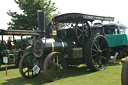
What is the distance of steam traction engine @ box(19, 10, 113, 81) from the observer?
5.86 metres

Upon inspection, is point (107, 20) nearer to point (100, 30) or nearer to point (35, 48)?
point (100, 30)

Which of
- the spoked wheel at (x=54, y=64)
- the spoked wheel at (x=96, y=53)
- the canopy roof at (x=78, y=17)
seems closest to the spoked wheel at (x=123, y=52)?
the spoked wheel at (x=96, y=53)

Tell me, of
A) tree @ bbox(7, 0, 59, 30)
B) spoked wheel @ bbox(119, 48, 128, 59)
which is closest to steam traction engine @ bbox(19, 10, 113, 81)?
spoked wheel @ bbox(119, 48, 128, 59)

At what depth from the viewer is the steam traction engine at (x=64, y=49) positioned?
19.2 feet

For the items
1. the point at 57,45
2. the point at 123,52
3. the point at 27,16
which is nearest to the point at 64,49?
the point at 57,45

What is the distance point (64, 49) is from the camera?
6.49 m

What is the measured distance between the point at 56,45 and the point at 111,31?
6.52 m

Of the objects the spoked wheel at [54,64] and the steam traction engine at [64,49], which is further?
the steam traction engine at [64,49]

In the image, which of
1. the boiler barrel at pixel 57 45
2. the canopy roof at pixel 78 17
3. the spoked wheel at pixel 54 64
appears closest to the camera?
the spoked wheel at pixel 54 64

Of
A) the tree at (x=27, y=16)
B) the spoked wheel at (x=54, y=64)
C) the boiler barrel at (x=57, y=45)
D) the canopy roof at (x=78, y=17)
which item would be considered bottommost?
the spoked wheel at (x=54, y=64)

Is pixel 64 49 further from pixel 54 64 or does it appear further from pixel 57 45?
pixel 54 64

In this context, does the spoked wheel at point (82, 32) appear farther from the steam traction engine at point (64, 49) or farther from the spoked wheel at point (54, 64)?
the spoked wheel at point (54, 64)

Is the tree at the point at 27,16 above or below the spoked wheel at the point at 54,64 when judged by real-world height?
above

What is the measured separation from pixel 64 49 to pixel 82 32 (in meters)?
1.20
